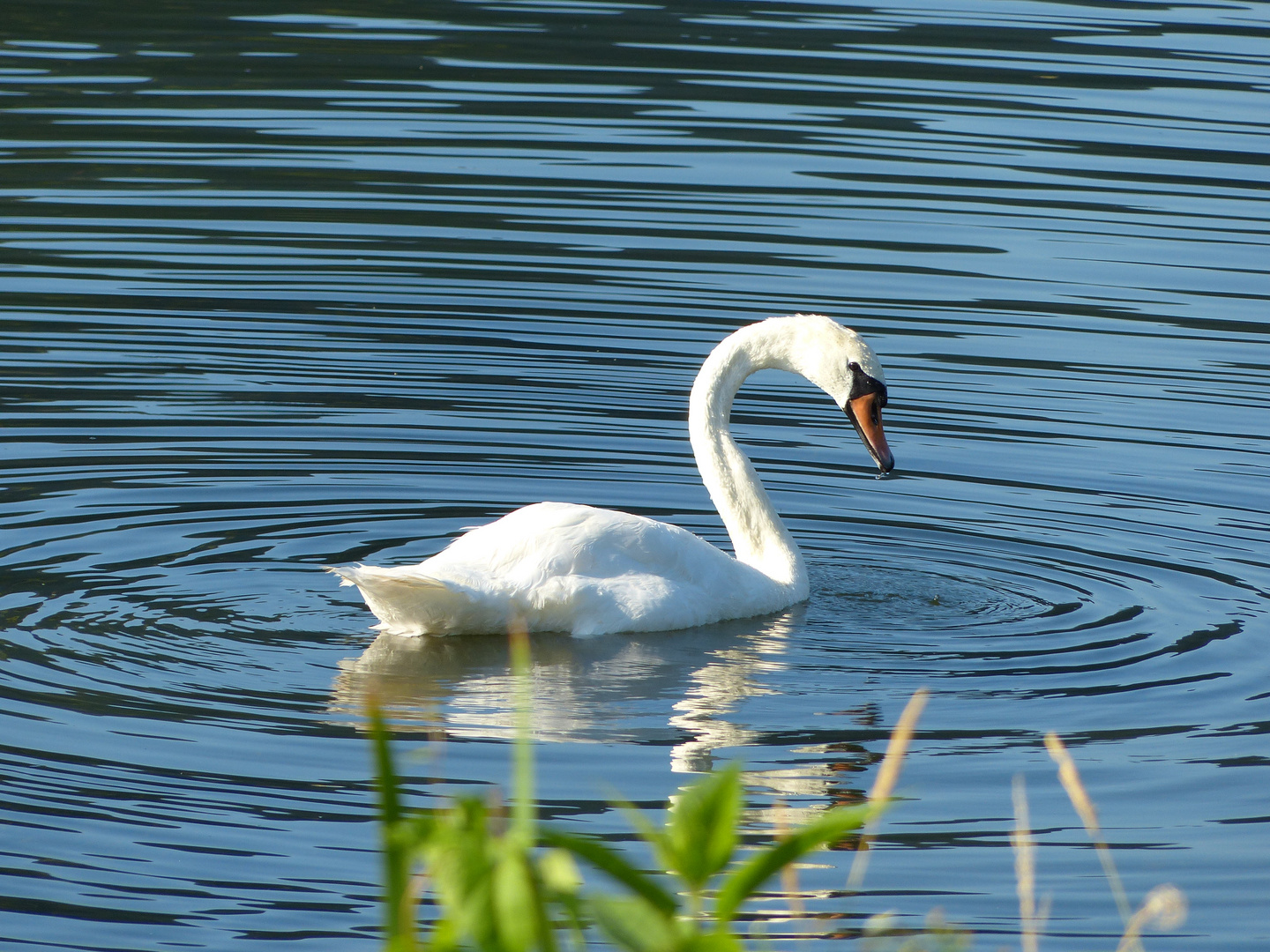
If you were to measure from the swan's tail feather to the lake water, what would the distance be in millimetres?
104

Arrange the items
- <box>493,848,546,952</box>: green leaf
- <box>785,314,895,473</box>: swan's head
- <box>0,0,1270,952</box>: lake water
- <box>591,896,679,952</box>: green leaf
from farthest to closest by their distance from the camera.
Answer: <box>785,314,895,473</box>: swan's head → <box>0,0,1270,952</box>: lake water → <box>591,896,679,952</box>: green leaf → <box>493,848,546,952</box>: green leaf

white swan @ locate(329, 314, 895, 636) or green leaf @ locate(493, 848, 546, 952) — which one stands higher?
green leaf @ locate(493, 848, 546, 952)

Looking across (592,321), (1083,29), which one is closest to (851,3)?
(1083,29)

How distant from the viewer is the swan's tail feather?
22.5ft

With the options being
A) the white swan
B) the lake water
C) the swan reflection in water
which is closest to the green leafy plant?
the lake water

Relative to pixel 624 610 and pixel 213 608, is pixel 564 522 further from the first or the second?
pixel 213 608

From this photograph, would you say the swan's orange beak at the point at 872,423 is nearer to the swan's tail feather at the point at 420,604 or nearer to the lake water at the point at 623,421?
the lake water at the point at 623,421

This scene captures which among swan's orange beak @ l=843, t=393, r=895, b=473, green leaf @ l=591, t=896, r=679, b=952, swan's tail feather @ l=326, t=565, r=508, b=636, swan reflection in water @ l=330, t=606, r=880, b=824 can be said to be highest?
green leaf @ l=591, t=896, r=679, b=952

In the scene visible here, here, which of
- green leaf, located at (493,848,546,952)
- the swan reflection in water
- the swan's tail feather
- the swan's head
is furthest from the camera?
the swan's head

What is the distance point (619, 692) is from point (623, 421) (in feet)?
12.3

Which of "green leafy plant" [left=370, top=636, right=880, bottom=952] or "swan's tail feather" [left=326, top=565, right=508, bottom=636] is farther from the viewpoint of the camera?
"swan's tail feather" [left=326, top=565, right=508, bottom=636]

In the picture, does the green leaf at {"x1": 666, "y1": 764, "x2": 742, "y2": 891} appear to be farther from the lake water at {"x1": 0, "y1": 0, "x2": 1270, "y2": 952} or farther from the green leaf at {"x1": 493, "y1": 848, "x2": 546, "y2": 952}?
the lake water at {"x1": 0, "y1": 0, "x2": 1270, "y2": 952}

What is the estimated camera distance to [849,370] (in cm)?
852

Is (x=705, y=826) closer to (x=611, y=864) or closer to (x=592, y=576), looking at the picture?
(x=611, y=864)
